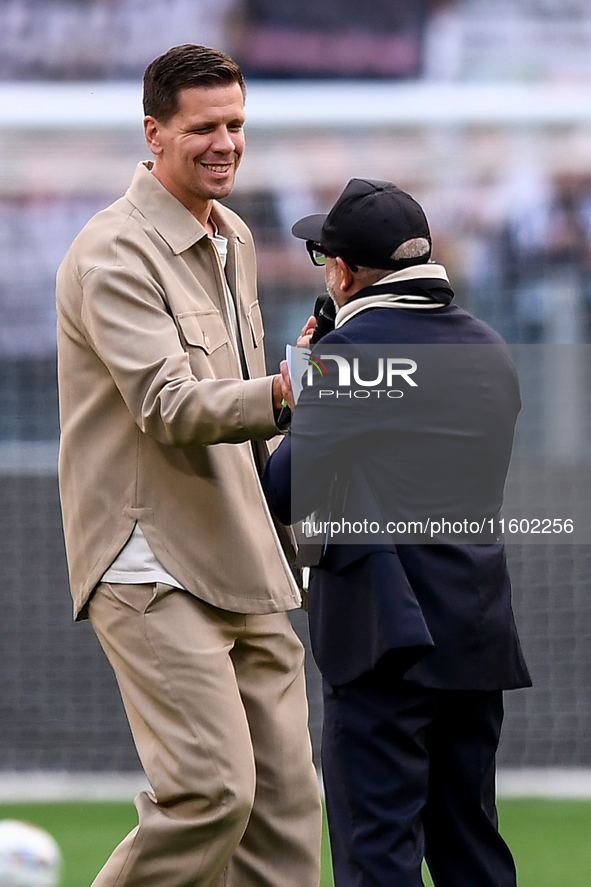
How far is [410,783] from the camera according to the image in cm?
290

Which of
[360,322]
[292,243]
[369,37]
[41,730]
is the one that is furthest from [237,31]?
[360,322]

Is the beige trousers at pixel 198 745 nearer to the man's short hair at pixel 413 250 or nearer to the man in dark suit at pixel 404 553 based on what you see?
the man in dark suit at pixel 404 553

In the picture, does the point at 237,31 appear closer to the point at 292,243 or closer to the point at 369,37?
the point at 369,37

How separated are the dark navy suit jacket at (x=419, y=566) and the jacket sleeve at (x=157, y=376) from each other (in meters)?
0.16

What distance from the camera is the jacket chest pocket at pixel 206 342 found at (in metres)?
3.30

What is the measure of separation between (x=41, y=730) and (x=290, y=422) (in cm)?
363

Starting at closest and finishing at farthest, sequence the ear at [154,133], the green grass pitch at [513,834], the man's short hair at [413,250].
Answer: the man's short hair at [413,250] → the ear at [154,133] → the green grass pitch at [513,834]

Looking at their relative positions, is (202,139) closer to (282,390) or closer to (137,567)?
(282,390)

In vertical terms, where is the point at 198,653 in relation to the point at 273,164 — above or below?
below

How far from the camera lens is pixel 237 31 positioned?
6.64m

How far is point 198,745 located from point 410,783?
52 cm

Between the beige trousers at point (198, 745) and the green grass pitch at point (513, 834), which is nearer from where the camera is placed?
the beige trousers at point (198, 745)

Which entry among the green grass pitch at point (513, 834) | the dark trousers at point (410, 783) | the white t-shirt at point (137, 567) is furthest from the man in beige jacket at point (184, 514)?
the green grass pitch at point (513, 834)

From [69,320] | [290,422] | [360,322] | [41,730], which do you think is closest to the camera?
[360,322]
